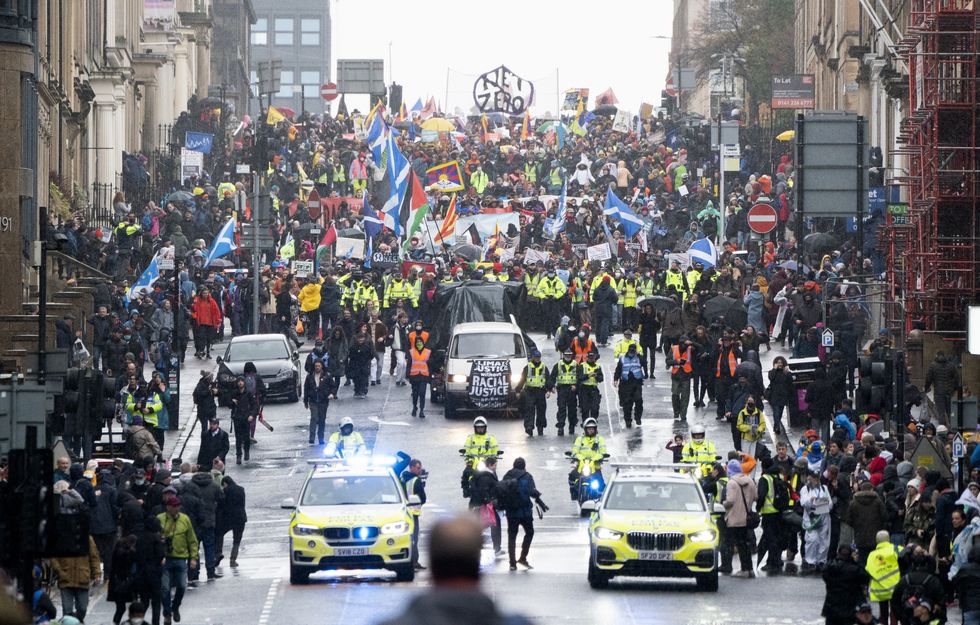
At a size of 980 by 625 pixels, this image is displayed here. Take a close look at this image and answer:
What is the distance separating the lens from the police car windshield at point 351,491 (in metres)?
23.9

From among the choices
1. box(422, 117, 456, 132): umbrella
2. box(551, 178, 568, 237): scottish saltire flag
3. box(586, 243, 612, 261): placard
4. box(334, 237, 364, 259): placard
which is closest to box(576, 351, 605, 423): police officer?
box(586, 243, 612, 261): placard

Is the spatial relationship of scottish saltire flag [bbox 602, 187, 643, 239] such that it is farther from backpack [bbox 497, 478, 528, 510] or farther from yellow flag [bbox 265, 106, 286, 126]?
backpack [bbox 497, 478, 528, 510]

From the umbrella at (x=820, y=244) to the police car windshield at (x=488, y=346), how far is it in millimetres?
12602

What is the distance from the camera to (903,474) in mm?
25375

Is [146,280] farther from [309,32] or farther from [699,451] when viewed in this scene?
[309,32]

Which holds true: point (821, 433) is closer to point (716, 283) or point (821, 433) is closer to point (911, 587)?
point (716, 283)

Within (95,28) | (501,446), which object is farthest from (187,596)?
(95,28)

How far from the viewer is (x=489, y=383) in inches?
1441

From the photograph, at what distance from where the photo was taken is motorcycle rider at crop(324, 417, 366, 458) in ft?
95.4

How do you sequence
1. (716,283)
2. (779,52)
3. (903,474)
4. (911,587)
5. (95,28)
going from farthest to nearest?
1. (779,52)
2. (95,28)
3. (716,283)
4. (903,474)
5. (911,587)

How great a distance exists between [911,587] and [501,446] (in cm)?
1530

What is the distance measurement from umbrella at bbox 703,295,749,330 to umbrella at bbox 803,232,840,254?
7824 millimetres

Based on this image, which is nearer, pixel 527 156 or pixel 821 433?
pixel 821 433

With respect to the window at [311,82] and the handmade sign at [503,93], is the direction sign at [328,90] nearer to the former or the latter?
the handmade sign at [503,93]
